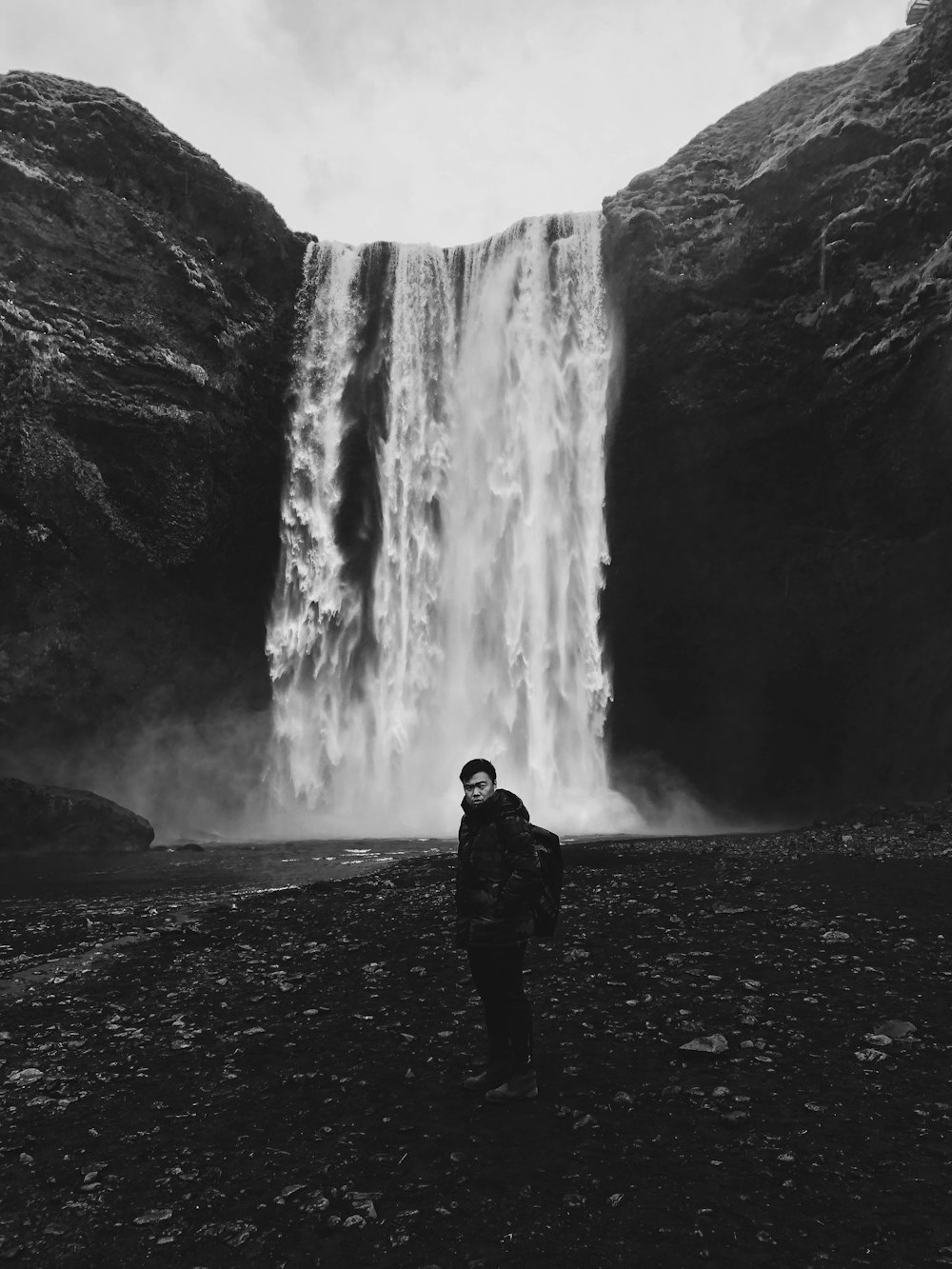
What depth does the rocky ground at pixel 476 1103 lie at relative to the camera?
3512 mm

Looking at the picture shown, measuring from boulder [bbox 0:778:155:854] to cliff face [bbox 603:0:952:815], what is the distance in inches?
734

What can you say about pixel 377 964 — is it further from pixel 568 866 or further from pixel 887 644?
pixel 887 644

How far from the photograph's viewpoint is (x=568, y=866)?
15961 mm

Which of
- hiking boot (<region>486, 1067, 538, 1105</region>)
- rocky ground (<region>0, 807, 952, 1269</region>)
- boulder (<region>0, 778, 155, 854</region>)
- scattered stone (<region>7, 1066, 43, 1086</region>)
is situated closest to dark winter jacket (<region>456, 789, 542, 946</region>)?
hiking boot (<region>486, 1067, 538, 1105</region>)

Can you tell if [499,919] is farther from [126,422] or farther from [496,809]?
[126,422]

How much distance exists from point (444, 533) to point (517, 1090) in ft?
93.1

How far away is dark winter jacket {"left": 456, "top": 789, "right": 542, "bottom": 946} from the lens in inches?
199

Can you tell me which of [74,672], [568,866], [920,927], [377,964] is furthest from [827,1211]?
[74,672]

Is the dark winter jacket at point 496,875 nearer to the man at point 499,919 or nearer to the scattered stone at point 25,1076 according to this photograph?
the man at point 499,919

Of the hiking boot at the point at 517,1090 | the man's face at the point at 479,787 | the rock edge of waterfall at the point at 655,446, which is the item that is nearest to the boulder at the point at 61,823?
the rock edge of waterfall at the point at 655,446

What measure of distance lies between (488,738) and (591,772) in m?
3.97

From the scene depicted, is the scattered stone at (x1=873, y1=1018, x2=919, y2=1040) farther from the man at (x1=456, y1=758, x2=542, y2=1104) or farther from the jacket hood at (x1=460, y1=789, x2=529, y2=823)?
the jacket hood at (x1=460, y1=789, x2=529, y2=823)

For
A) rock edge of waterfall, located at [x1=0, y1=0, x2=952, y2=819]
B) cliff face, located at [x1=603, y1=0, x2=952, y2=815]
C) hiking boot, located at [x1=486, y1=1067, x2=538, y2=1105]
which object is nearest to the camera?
hiking boot, located at [x1=486, y1=1067, x2=538, y2=1105]

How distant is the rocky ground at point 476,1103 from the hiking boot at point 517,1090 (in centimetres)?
8
